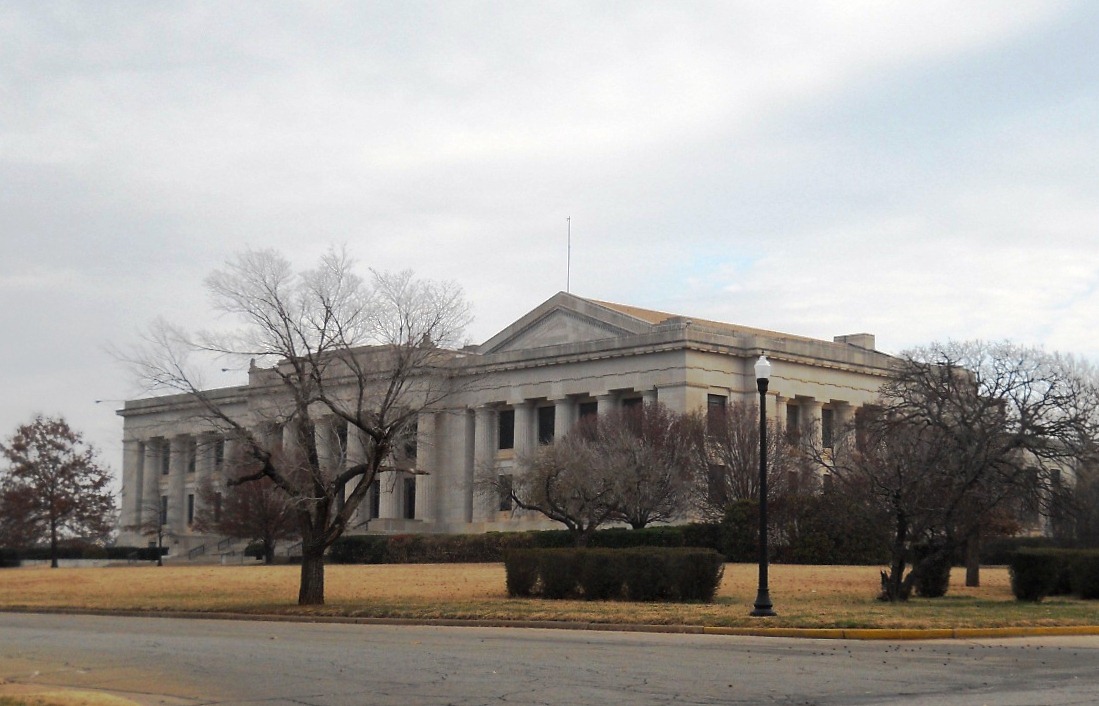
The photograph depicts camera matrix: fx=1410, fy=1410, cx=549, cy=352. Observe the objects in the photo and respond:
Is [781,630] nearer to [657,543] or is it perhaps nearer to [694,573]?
[694,573]

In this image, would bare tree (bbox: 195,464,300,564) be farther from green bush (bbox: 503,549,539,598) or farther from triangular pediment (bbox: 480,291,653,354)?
green bush (bbox: 503,549,539,598)

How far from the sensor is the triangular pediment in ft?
280

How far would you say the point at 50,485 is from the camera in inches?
3182

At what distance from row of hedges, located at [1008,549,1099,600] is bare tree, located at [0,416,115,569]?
60938mm

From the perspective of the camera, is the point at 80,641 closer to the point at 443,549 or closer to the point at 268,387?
the point at 268,387

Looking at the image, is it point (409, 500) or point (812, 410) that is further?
point (409, 500)

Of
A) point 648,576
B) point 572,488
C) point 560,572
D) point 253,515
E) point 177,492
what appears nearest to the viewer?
point 648,576

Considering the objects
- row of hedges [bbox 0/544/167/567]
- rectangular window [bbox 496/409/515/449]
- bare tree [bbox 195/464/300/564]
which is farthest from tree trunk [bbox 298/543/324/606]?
row of hedges [bbox 0/544/167/567]

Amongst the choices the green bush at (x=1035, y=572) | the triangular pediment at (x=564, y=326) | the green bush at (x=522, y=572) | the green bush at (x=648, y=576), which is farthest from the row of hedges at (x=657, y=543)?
the triangular pediment at (x=564, y=326)

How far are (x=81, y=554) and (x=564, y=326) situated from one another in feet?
112

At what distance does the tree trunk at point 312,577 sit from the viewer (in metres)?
35.8

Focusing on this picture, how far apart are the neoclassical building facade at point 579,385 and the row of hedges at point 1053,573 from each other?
42953 millimetres

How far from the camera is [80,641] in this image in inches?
966

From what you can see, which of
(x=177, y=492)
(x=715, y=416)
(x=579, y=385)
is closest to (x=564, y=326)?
(x=579, y=385)
